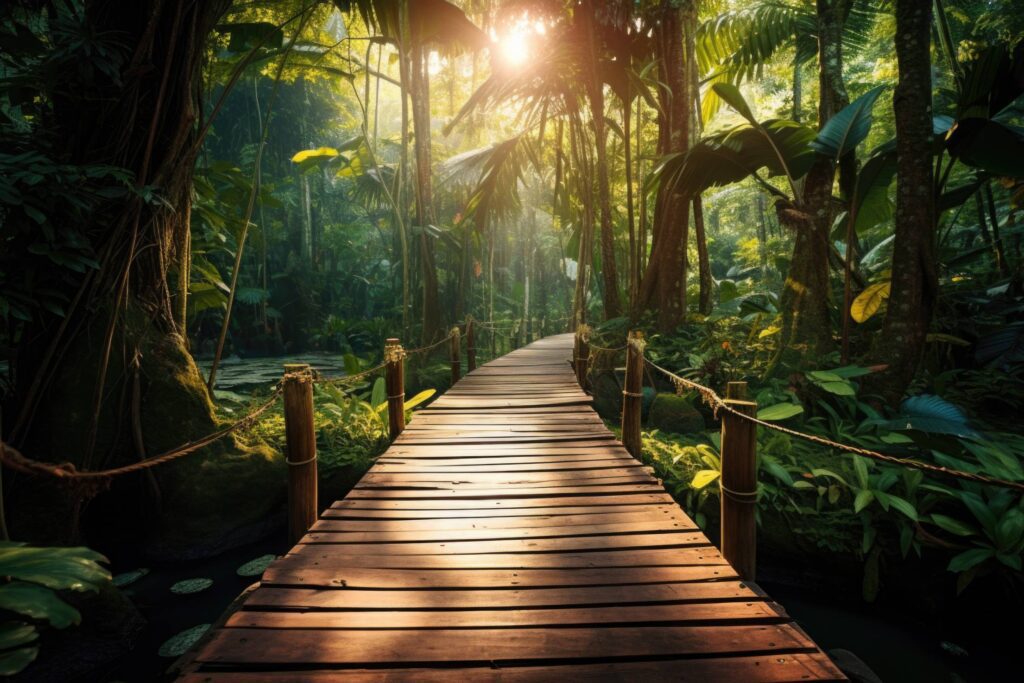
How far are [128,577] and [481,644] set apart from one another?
366 centimetres

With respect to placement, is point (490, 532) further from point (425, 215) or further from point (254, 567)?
point (425, 215)

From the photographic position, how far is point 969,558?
9.71 feet

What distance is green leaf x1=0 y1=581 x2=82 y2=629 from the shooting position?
43.3 inches

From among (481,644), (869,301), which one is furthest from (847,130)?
(481,644)

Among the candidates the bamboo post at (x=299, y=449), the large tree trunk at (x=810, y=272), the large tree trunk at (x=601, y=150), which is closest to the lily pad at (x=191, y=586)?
the bamboo post at (x=299, y=449)

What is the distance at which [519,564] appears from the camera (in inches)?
84.4

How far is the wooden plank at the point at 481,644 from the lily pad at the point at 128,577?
2877 millimetres

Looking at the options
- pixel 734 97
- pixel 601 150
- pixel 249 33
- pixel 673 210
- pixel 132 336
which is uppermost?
pixel 249 33

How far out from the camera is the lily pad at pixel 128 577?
3.56 metres

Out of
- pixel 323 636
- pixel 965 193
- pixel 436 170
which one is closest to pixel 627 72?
pixel 965 193

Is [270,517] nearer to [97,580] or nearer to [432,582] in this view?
[432,582]

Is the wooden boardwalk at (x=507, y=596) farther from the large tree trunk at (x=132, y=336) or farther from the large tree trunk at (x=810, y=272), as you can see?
the large tree trunk at (x=810, y=272)

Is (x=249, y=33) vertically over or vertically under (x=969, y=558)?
over

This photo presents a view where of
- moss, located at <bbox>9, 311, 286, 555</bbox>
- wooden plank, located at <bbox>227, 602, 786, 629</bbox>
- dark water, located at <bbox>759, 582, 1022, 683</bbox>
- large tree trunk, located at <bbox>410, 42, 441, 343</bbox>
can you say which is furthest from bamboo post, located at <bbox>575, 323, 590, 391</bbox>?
wooden plank, located at <bbox>227, 602, 786, 629</bbox>
